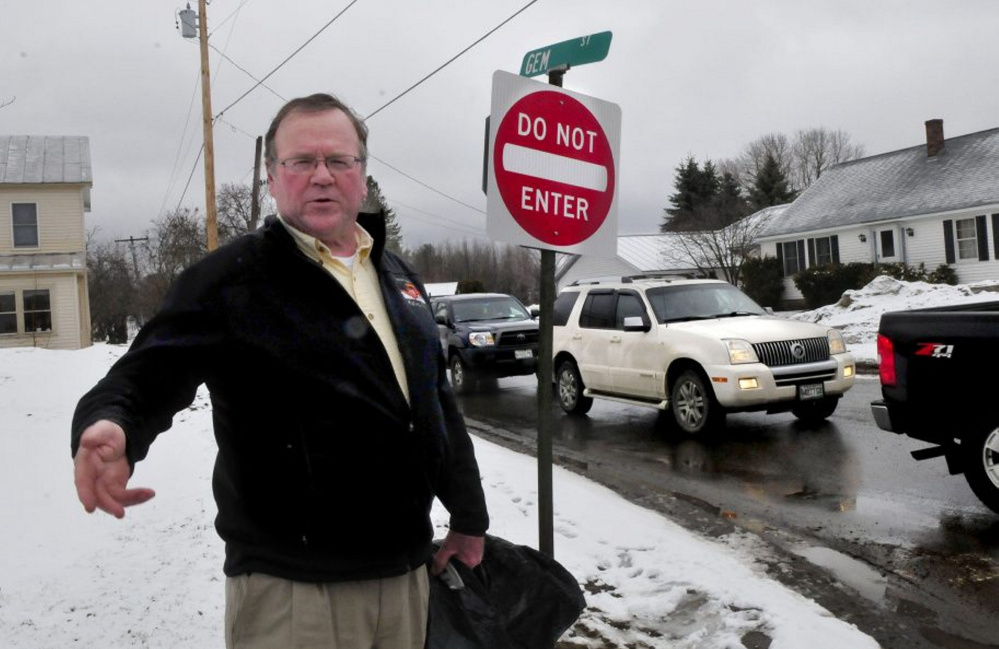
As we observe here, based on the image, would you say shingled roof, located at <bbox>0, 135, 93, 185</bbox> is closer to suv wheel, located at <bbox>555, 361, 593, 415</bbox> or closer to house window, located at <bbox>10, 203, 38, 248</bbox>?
house window, located at <bbox>10, 203, 38, 248</bbox>

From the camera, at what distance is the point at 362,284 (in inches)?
89.7

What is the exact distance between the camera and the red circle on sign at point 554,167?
3.70 meters

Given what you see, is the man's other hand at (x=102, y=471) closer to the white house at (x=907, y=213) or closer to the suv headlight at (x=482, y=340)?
the suv headlight at (x=482, y=340)

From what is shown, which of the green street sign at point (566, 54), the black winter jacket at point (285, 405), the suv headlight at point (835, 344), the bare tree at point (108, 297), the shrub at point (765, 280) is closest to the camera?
the black winter jacket at point (285, 405)

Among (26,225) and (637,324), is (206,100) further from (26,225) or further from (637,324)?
(637,324)

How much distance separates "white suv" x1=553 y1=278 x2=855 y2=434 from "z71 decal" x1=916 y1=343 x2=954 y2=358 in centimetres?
305

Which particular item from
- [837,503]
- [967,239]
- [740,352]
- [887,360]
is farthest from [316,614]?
[967,239]

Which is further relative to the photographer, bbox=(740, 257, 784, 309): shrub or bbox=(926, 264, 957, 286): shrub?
bbox=(740, 257, 784, 309): shrub

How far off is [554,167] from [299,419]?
2.18m

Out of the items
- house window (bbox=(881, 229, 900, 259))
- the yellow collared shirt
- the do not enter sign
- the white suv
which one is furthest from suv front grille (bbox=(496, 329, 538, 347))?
house window (bbox=(881, 229, 900, 259))

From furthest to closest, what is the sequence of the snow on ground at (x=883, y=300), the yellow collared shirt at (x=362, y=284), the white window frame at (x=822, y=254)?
the white window frame at (x=822, y=254), the snow on ground at (x=883, y=300), the yellow collared shirt at (x=362, y=284)

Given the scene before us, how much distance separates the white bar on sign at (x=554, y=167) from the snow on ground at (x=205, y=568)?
213cm

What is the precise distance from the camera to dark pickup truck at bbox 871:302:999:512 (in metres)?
5.85

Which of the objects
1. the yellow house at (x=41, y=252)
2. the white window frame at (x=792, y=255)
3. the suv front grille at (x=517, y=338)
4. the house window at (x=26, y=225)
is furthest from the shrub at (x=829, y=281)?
the house window at (x=26, y=225)
